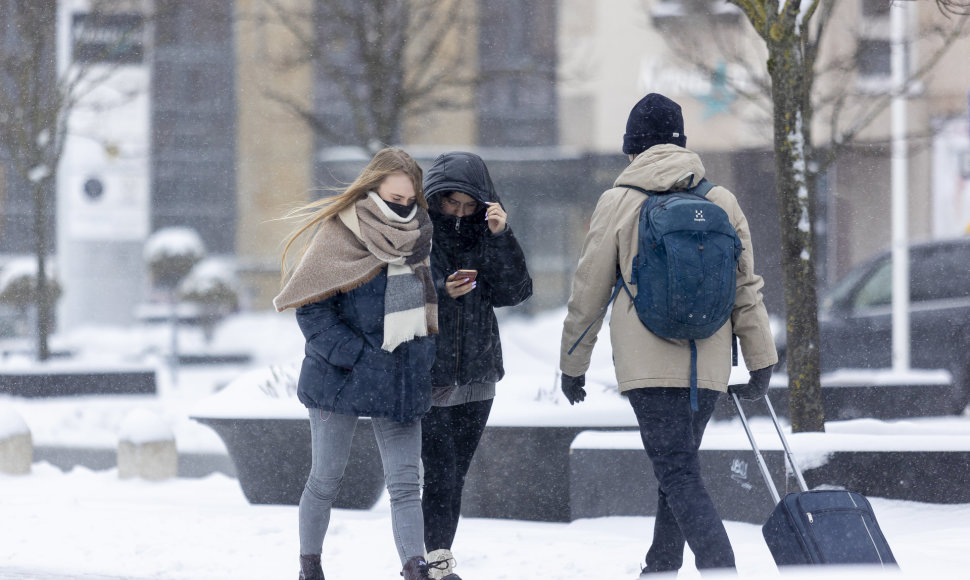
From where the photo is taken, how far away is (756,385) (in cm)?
339

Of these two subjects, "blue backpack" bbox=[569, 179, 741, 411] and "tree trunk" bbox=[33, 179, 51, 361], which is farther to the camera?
"tree trunk" bbox=[33, 179, 51, 361]

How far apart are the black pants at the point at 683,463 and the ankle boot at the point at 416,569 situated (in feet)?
2.74

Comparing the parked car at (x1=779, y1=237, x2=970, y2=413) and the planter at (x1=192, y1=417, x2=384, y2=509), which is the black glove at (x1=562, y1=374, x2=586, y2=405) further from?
the parked car at (x1=779, y1=237, x2=970, y2=413)

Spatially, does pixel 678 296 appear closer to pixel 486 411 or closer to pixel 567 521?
pixel 486 411

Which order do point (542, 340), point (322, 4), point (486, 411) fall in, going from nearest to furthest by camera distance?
point (486, 411) → point (322, 4) → point (542, 340)

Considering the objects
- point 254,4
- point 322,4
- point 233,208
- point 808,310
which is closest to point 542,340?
point 322,4

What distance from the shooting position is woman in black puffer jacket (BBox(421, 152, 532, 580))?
3584 millimetres

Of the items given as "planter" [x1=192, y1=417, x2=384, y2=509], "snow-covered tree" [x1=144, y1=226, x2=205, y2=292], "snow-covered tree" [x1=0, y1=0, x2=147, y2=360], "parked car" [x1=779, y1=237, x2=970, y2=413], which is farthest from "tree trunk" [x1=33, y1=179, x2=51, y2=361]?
"parked car" [x1=779, y1=237, x2=970, y2=413]

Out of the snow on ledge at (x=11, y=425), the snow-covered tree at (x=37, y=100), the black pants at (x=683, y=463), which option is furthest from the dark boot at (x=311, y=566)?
the snow-covered tree at (x=37, y=100)

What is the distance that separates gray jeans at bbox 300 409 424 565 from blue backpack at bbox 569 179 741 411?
3.03 feet

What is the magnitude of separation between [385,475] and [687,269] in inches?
48.7

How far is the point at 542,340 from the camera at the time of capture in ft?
40.5

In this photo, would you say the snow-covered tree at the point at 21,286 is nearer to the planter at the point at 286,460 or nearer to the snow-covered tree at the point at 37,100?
the snow-covered tree at the point at 37,100

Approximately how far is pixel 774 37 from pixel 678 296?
8.51ft
